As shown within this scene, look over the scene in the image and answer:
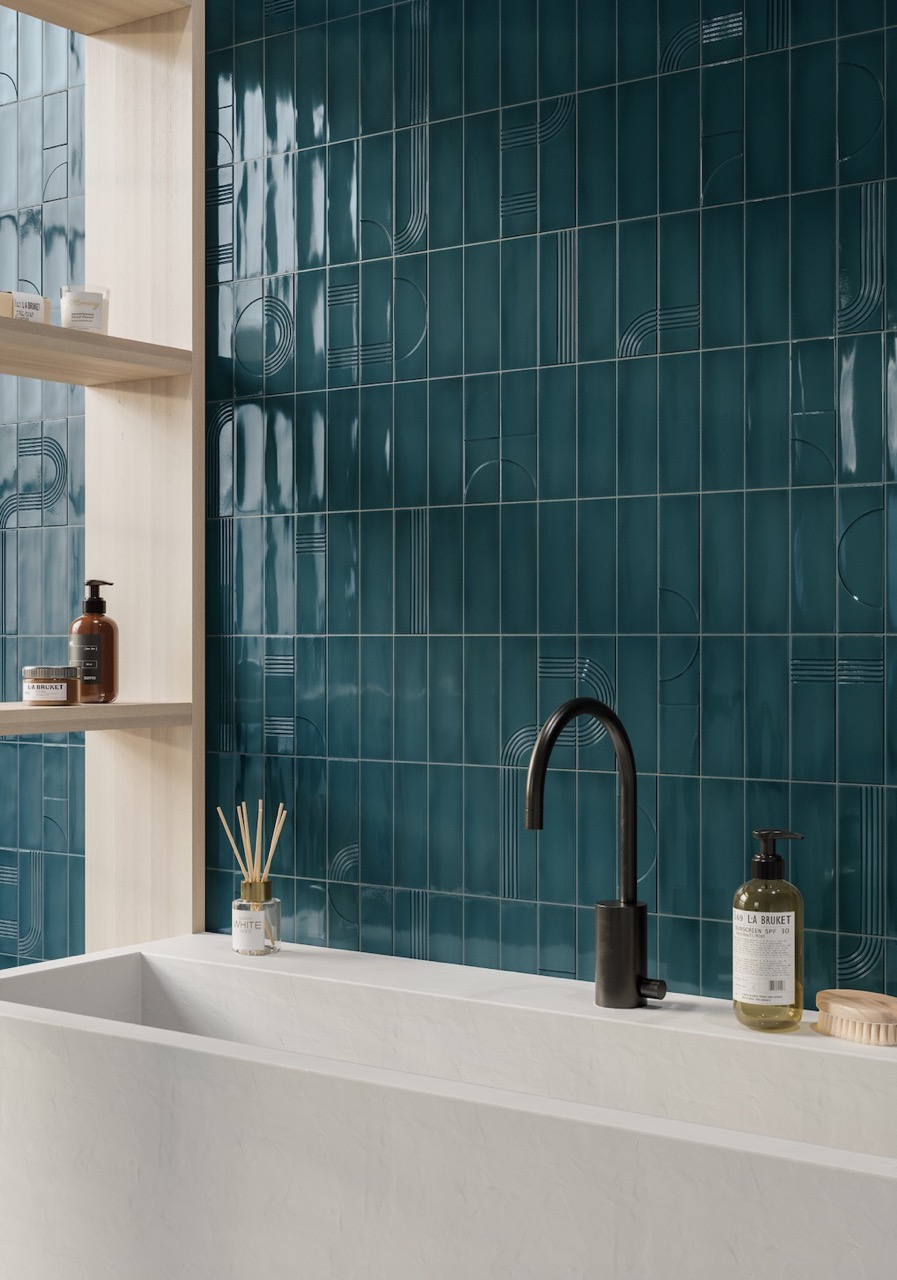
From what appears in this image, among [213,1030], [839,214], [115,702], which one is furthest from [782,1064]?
[115,702]

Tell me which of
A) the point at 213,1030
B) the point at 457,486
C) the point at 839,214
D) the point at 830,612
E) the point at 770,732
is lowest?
the point at 213,1030

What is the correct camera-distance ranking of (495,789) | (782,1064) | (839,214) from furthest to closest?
(495,789)
(839,214)
(782,1064)

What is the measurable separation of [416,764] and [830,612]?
546mm

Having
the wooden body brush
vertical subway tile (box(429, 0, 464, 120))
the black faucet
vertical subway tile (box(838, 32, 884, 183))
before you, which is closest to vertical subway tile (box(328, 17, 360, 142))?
vertical subway tile (box(429, 0, 464, 120))

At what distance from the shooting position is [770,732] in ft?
4.64

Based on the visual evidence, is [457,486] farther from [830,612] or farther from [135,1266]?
[135,1266]

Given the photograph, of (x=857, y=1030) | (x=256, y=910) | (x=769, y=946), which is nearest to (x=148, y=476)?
(x=256, y=910)

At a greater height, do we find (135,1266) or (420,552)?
(420,552)

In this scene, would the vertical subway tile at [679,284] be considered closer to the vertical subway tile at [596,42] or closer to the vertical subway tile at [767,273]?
the vertical subway tile at [767,273]

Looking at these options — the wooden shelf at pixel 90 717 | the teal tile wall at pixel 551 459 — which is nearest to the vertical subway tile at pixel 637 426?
the teal tile wall at pixel 551 459

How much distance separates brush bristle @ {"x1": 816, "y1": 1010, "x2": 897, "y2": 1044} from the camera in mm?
1243

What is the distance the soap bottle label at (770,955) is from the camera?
1293 millimetres

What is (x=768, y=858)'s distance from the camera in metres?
1.32

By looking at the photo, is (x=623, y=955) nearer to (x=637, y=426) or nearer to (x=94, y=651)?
(x=637, y=426)
